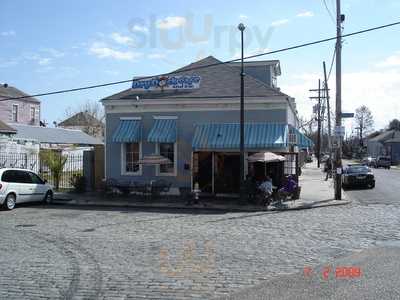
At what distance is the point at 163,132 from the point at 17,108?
1564 inches

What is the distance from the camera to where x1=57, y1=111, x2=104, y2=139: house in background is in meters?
79.4

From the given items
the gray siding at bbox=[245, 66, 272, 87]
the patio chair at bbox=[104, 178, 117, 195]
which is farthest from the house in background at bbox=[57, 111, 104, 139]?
the patio chair at bbox=[104, 178, 117, 195]

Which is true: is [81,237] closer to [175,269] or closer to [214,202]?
[175,269]

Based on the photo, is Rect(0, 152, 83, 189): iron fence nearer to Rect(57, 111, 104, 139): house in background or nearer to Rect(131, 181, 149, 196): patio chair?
Rect(131, 181, 149, 196): patio chair

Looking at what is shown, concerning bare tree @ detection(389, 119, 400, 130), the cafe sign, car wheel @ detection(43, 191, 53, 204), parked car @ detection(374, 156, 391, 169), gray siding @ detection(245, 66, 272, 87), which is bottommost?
car wheel @ detection(43, 191, 53, 204)

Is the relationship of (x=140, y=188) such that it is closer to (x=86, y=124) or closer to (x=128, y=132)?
(x=128, y=132)

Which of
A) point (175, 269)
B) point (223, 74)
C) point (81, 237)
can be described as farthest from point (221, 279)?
point (223, 74)

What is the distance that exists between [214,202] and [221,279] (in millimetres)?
12695

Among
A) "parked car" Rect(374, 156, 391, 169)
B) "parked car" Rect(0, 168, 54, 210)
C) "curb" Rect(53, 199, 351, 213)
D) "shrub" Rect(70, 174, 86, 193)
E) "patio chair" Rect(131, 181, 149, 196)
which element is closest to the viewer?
"parked car" Rect(0, 168, 54, 210)

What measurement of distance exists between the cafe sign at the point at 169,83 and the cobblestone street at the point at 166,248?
8093 mm

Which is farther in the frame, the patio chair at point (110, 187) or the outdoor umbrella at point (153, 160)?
the patio chair at point (110, 187)

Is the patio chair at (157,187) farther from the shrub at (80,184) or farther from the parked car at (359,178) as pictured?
the parked car at (359,178)

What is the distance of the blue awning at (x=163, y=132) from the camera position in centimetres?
2194

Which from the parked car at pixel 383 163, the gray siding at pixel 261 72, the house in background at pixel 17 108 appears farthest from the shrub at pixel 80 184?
the parked car at pixel 383 163
